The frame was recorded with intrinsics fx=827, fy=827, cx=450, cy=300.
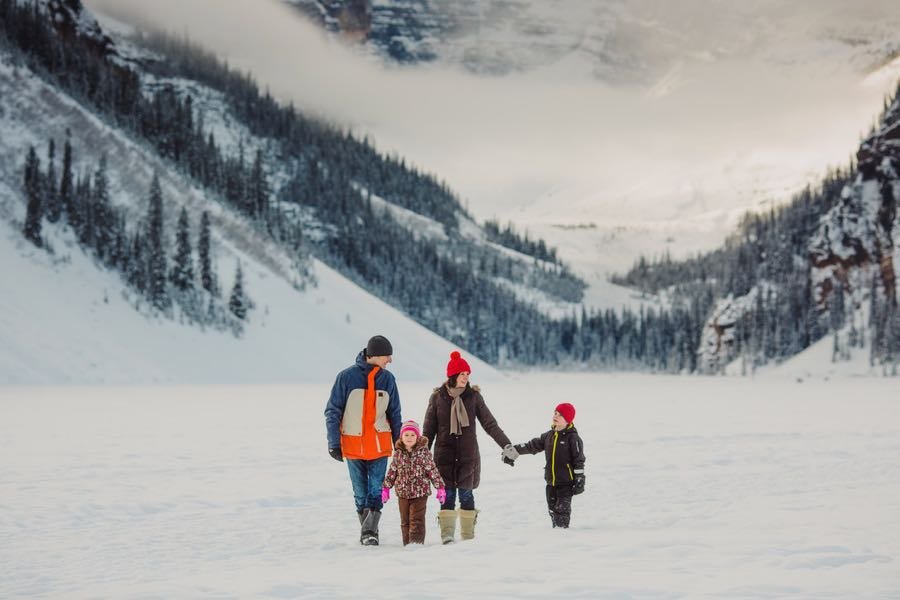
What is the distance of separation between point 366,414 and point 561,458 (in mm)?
2610

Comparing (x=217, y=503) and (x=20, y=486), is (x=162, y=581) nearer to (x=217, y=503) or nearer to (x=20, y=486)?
(x=217, y=503)

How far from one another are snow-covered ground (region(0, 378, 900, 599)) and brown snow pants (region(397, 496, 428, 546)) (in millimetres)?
556

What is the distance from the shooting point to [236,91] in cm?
18075

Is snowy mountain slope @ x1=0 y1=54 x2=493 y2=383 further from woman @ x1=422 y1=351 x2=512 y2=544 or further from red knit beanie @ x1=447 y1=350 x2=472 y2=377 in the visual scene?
red knit beanie @ x1=447 y1=350 x2=472 y2=377

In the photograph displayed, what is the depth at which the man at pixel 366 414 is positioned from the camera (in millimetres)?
9852

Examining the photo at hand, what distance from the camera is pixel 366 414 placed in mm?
9914

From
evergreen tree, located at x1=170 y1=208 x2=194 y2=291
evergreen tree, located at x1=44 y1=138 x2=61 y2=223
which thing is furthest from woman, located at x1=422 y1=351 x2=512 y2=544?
evergreen tree, located at x1=44 y1=138 x2=61 y2=223

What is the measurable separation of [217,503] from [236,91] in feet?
589

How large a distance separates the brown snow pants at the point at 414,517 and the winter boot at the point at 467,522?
1.82 feet

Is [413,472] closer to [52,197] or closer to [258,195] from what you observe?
[52,197]

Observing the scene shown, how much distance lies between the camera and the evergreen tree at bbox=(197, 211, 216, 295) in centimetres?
7062

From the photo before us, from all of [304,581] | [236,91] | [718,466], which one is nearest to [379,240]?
[236,91]

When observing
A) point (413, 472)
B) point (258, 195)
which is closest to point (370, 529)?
point (413, 472)

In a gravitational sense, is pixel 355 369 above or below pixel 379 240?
below
